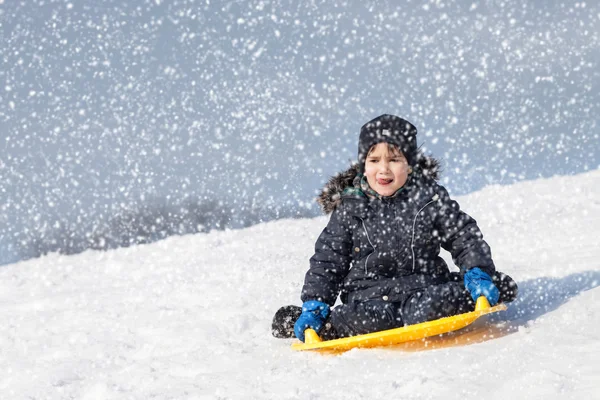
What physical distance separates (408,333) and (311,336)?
0.59m

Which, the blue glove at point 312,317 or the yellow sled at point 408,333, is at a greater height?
the blue glove at point 312,317

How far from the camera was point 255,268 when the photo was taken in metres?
6.71

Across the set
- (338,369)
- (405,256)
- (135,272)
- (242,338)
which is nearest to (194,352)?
(242,338)

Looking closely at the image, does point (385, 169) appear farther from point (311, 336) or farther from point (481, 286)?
point (311, 336)

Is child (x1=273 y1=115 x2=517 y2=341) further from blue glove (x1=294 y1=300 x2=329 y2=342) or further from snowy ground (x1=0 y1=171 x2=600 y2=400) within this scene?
snowy ground (x1=0 y1=171 x2=600 y2=400)

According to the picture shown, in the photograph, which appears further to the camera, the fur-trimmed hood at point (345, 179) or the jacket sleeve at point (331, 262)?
the fur-trimmed hood at point (345, 179)

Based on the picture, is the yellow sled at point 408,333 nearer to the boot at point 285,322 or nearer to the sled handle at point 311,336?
the sled handle at point 311,336

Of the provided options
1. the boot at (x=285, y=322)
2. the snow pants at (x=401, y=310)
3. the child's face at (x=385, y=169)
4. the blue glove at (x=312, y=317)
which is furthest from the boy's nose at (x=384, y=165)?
the boot at (x=285, y=322)

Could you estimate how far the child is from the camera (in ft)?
12.7

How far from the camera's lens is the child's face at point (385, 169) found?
13.4 ft

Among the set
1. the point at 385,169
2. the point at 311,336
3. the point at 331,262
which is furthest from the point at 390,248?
the point at 311,336

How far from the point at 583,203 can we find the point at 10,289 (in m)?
7.82

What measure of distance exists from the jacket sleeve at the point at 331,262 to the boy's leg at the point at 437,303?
0.57m

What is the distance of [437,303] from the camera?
11.8ft
